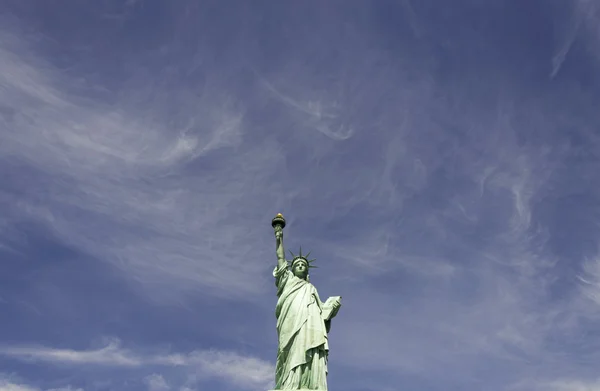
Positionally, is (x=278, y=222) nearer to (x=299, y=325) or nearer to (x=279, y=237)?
(x=279, y=237)

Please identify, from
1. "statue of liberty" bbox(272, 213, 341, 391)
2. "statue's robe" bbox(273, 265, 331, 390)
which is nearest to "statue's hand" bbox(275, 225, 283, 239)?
"statue of liberty" bbox(272, 213, 341, 391)

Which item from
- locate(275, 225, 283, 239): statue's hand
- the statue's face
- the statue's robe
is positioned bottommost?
the statue's robe

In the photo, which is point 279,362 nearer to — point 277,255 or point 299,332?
point 299,332

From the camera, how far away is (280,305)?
24.3 m

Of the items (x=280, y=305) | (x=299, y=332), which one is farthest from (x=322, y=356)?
(x=280, y=305)

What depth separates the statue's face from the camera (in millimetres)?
25734

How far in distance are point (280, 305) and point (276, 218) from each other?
361cm

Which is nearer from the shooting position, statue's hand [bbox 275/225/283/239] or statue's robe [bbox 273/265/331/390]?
statue's robe [bbox 273/265/331/390]

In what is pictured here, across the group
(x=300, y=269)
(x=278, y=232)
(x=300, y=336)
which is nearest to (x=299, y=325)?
(x=300, y=336)

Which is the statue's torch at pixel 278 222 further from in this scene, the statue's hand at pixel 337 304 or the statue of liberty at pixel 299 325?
the statue's hand at pixel 337 304

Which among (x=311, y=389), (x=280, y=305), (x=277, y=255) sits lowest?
(x=311, y=389)

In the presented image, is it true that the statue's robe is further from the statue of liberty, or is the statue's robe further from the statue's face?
the statue's face

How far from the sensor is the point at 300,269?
25.8 metres

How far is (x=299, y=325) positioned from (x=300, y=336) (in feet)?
1.44
